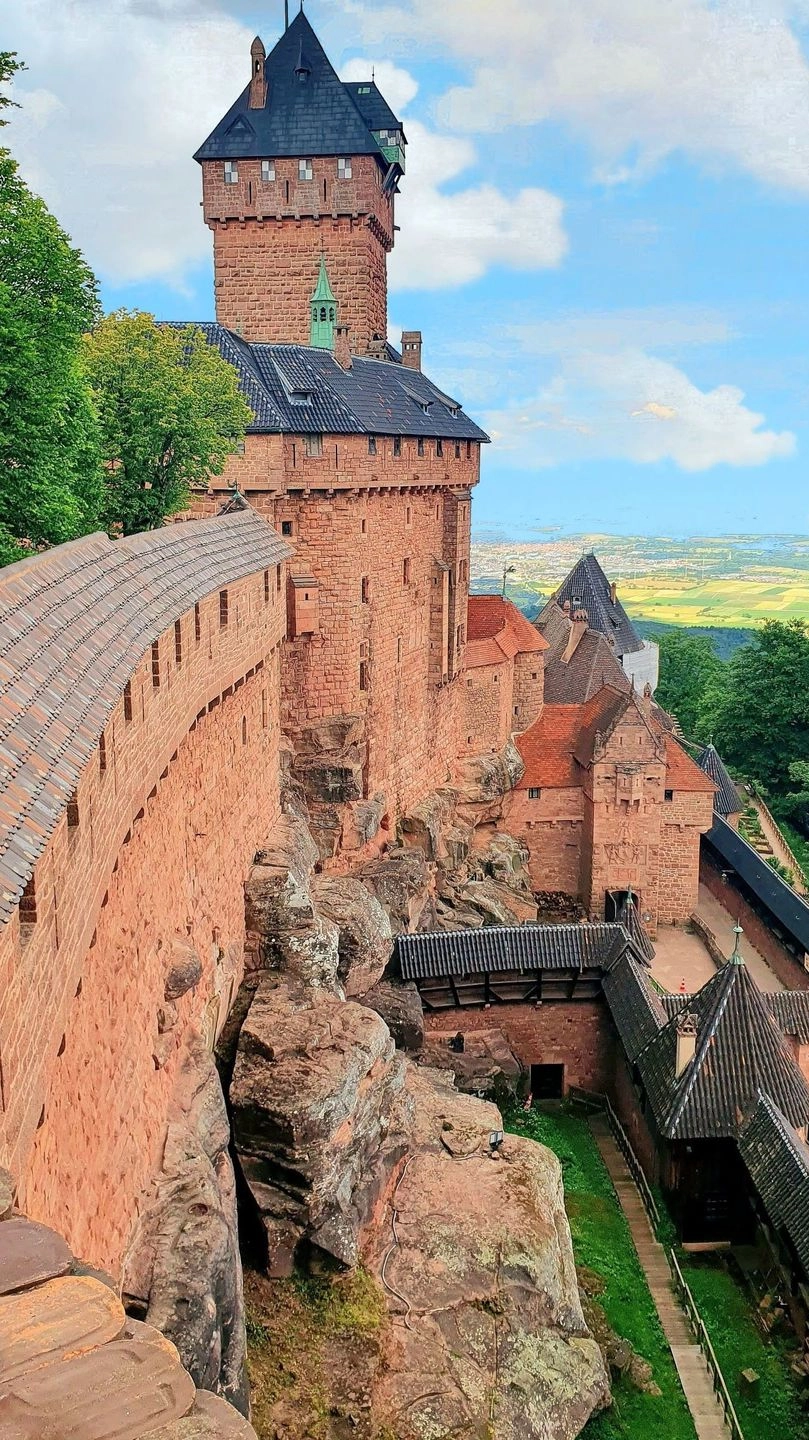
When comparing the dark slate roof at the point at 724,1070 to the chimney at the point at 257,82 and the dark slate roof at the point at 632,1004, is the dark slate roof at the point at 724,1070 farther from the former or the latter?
the chimney at the point at 257,82

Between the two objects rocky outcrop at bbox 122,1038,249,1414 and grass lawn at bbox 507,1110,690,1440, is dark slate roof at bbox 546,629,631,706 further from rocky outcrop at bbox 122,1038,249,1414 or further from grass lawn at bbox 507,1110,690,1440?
rocky outcrop at bbox 122,1038,249,1414

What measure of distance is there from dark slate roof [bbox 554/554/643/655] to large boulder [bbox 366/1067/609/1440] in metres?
37.4

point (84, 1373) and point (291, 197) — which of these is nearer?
point (84, 1373)

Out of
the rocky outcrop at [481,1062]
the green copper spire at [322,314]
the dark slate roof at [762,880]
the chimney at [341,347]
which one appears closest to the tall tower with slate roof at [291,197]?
the green copper spire at [322,314]

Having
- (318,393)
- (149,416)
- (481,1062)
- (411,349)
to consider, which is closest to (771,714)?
(411,349)

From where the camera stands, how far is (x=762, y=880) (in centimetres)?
3912

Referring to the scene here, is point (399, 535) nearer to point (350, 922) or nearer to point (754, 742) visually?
point (350, 922)

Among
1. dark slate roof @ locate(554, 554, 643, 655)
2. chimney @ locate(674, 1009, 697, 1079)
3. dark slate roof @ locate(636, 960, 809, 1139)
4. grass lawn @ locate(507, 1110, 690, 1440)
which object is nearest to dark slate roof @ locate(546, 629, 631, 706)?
dark slate roof @ locate(554, 554, 643, 655)

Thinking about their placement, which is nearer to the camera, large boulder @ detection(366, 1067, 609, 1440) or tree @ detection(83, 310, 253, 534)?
large boulder @ detection(366, 1067, 609, 1440)

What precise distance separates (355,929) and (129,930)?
10450 millimetres

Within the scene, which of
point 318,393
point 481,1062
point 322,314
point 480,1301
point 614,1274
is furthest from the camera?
point 322,314

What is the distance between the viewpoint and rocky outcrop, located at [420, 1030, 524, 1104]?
26688 millimetres

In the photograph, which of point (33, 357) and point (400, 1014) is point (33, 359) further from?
point (400, 1014)

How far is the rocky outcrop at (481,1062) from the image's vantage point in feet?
87.6
